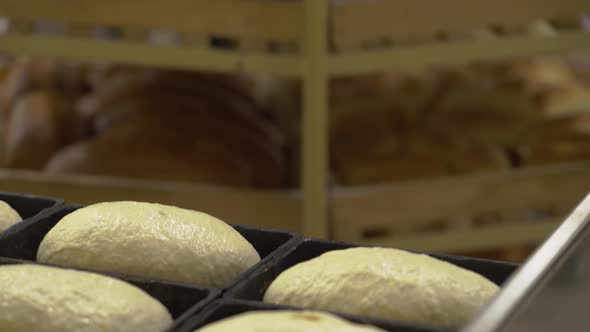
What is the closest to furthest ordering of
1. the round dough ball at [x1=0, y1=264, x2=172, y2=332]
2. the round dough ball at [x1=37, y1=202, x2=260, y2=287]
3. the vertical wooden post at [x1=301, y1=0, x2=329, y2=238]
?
the round dough ball at [x1=0, y1=264, x2=172, y2=332] → the round dough ball at [x1=37, y1=202, x2=260, y2=287] → the vertical wooden post at [x1=301, y1=0, x2=329, y2=238]

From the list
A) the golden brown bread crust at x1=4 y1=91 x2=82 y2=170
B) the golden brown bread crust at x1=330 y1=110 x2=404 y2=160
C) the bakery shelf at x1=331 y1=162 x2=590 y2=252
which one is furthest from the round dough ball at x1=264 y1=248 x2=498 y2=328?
the golden brown bread crust at x1=4 y1=91 x2=82 y2=170

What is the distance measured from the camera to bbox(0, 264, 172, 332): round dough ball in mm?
741

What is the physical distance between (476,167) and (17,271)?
5.76 feet

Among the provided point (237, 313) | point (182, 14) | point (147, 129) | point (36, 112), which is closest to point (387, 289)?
point (237, 313)

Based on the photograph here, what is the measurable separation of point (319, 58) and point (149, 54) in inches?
15.5

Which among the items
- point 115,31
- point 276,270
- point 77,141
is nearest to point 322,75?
point 77,141

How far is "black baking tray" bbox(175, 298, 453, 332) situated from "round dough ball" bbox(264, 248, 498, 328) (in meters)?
0.05

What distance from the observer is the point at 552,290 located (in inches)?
29.0

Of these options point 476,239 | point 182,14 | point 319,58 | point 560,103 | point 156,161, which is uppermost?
point 182,14

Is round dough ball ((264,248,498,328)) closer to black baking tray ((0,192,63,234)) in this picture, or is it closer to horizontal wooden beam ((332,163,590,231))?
black baking tray ((0,192,63,234))

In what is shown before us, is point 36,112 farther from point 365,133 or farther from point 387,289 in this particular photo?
point 387,289

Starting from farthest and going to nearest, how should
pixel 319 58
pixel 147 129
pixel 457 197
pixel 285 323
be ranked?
1. pixel 147 129
2. pixel 457 197
3. pixel 319 58
4. pixel 285 323

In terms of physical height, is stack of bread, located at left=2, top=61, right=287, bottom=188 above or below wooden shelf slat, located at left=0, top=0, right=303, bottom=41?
below

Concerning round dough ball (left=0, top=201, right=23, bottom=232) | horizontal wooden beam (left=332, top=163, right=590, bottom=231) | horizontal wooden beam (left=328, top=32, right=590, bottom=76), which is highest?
horizontal wooden beam (left=328, top=32, right=590, bottom=76)
